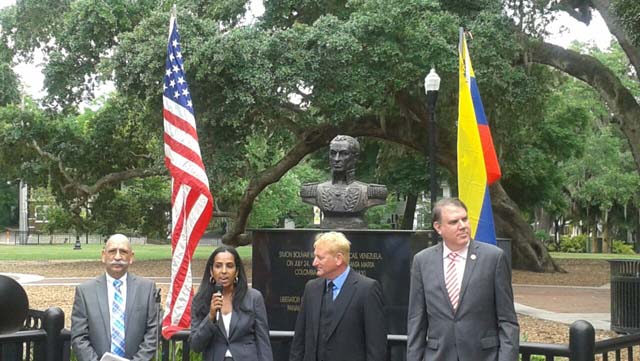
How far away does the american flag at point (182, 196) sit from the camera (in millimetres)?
8453

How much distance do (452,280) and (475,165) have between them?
3857 mm

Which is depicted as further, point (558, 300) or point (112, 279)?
point (558, 300)

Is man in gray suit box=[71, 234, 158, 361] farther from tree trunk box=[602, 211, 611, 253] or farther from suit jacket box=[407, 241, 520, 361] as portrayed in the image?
tree trunk box=[602, 211, 611, 253]

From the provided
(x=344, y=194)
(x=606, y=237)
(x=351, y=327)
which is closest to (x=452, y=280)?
(x=351, y=327)

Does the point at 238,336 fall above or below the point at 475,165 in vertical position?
below

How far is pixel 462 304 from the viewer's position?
4.53 m

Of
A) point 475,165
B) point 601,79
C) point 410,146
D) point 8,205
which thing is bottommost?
point 475,165

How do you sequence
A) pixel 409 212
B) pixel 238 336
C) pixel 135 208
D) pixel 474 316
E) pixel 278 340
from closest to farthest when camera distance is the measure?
1. pixel 474 316
2. pixel 238 336
3. pixel 278 340
4. pixel 135 208
5. pixel 409 212

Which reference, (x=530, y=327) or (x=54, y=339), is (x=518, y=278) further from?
(x=54, y=339)

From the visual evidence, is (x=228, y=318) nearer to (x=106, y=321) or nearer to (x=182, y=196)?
(x=106, y=321)

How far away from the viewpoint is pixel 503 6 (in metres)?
20.4

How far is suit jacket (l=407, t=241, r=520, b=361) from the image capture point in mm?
4488

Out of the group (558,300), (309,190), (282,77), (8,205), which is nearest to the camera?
(309,190)

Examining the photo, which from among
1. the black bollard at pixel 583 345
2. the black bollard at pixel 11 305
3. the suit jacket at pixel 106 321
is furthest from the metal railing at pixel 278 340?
the black bollard at pixel 11 305
